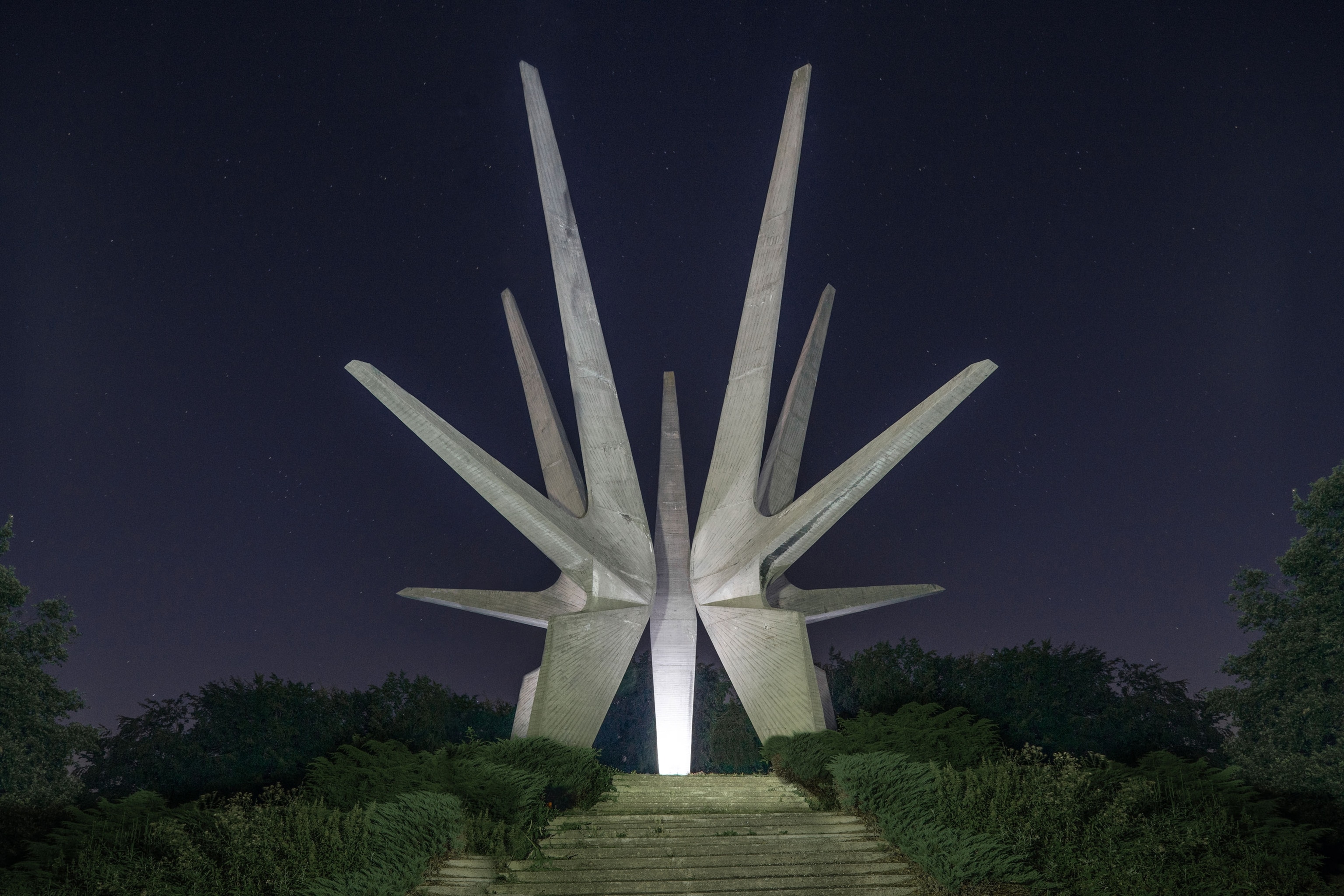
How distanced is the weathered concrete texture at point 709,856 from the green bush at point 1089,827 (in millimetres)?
475

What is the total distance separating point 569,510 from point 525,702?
13.0 feet

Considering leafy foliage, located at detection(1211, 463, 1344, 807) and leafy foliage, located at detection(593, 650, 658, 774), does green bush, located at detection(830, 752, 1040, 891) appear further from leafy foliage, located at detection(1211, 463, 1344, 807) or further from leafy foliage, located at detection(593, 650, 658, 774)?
leafy foliage, located at detection(593, 650, 658, 774)

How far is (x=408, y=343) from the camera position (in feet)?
101

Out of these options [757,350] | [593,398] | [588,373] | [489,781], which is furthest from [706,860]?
[757,350]

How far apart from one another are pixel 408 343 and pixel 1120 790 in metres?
25.8

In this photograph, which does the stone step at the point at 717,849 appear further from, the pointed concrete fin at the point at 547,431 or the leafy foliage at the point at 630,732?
the leafy foliage at the point at 630,732

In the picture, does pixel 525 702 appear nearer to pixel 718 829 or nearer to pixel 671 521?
pixel 671 521

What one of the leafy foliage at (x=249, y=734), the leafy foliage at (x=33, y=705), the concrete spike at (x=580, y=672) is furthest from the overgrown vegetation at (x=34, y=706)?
the concrete spike at (x=580, y=672)

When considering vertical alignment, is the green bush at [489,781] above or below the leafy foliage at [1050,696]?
below

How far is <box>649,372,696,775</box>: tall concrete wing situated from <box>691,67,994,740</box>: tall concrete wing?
Result: 1.14 ft

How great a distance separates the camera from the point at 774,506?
20969 millimetres

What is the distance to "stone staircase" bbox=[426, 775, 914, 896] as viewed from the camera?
337 inches

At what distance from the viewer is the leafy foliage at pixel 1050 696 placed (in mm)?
25141

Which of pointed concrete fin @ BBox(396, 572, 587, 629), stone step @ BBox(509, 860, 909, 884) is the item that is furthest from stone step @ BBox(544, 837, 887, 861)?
pointed concrete fin @ BBox(396, 572, 587, 629)
